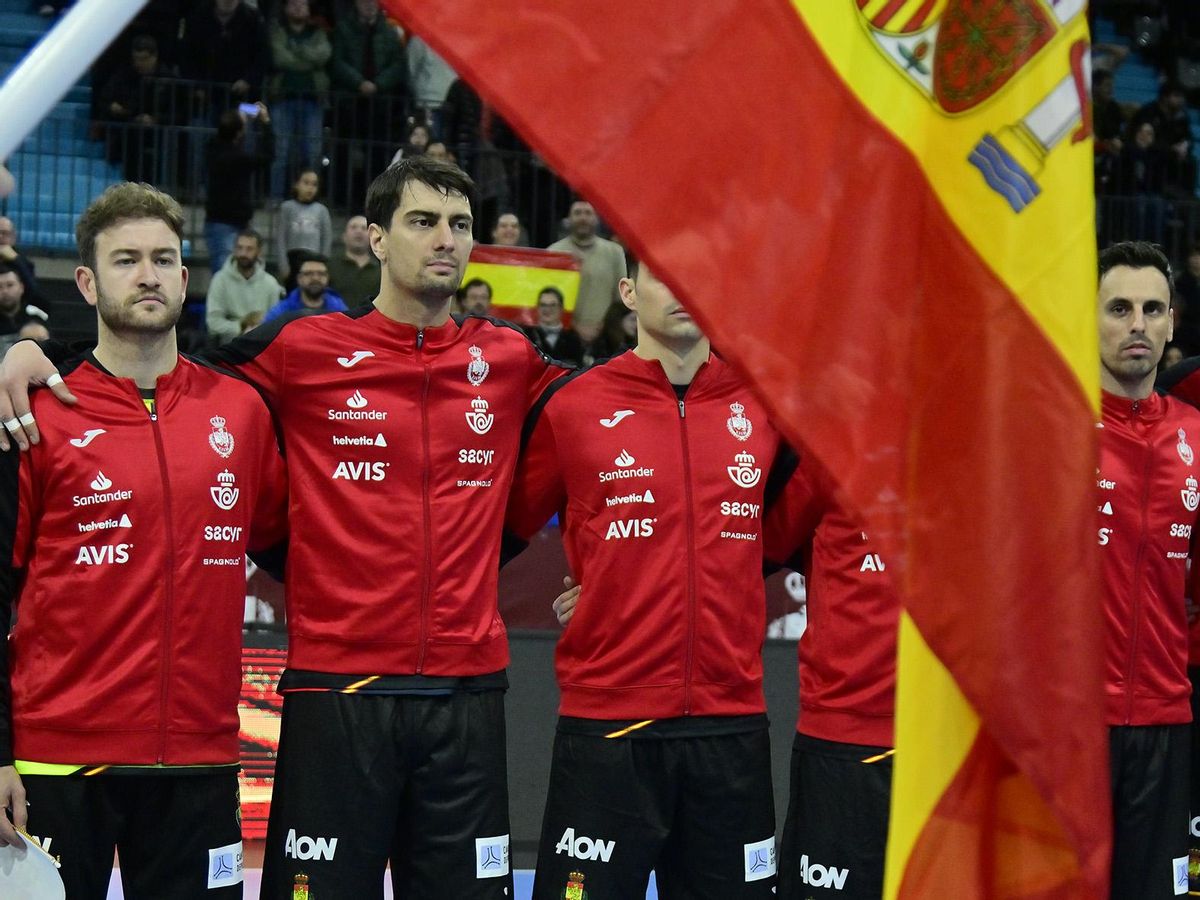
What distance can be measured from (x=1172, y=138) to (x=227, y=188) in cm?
882

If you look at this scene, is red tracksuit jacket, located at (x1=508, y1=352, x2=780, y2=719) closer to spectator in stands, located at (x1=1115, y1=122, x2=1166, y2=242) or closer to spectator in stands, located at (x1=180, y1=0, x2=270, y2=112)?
spectator in stands, located at (x1=180, y1=0, x2=270, y2=112)

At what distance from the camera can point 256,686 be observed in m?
8.48

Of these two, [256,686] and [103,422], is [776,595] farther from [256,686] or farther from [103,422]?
[103,422]

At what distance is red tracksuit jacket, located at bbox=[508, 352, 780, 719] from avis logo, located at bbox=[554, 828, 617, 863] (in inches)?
14.1

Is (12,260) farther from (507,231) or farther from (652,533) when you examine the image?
(652,533)

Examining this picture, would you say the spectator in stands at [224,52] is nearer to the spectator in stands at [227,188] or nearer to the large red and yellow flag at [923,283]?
the spectator in stands at [227,188]

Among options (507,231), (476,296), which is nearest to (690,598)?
(476,296)

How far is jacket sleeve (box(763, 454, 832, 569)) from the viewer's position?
224 inches

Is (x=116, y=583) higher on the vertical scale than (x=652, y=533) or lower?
lower

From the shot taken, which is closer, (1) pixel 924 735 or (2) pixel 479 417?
(1) pixel 924 735

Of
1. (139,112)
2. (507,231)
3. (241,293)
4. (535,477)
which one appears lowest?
(535,477)

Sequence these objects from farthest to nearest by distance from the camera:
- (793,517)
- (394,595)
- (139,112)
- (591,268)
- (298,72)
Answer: (298,72) < (139,112) < (591,268) < (793,517) < (394,595)

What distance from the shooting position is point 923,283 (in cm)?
246

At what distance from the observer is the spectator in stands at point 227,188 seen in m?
13.3
